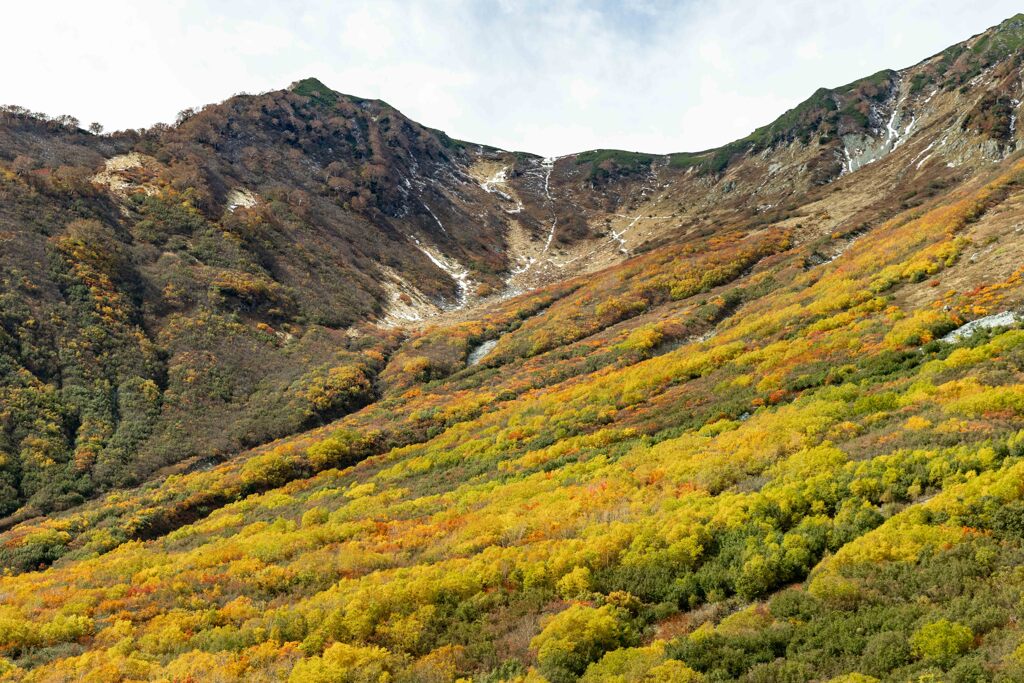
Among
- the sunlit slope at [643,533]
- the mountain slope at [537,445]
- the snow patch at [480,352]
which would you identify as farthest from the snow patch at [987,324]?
the snow patch at [480,352]

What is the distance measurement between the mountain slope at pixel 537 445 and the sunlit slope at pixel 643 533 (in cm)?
9

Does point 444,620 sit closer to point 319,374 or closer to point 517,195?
point 319,374

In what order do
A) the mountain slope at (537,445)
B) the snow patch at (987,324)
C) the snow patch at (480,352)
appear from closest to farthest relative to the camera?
the mountain slope at (537,445), the snow patch at (987,324), the snow patch at (480,352)

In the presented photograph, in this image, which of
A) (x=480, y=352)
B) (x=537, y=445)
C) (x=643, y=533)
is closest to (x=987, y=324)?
(x=643, y=533)

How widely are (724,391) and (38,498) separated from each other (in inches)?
1523

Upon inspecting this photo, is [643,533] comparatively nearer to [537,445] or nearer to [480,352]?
[537,445]

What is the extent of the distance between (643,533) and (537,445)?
1320cm

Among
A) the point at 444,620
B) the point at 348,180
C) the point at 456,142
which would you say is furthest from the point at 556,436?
the point at 456,142

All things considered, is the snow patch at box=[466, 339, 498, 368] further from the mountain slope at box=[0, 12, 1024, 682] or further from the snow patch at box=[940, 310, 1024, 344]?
the snow patch at box=[940, 310, 1024, 344]

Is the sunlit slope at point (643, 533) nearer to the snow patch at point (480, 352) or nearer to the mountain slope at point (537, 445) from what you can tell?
the mountain slope at point (537, 445)

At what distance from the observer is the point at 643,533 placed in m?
14.0

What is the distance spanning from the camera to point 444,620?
12.6 meters

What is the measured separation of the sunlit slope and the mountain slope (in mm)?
92

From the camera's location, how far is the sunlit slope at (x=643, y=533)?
965 centimetres
